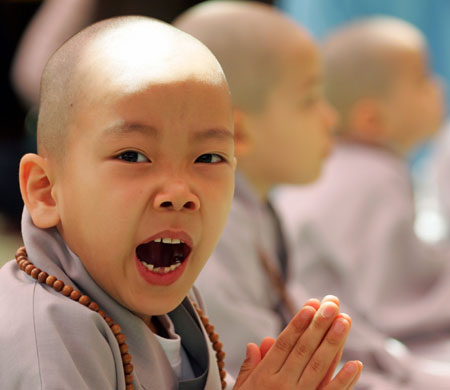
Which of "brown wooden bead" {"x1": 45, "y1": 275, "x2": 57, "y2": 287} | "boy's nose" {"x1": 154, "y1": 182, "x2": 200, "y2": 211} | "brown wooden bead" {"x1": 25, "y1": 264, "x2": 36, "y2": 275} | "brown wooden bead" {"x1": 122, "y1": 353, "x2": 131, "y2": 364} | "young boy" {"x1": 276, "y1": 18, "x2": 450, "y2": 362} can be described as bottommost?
"young boy" {"x1": 276, "y1": 18, "x2": 450, "y2": 362}

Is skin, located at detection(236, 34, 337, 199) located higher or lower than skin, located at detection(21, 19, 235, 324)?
lower

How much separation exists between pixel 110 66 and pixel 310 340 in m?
0.29

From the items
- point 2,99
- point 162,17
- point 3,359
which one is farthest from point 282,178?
point 2,99

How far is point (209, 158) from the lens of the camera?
0.72 metres

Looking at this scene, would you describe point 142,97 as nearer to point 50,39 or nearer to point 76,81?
point 76,81

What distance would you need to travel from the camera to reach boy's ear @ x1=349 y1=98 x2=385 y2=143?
190cm

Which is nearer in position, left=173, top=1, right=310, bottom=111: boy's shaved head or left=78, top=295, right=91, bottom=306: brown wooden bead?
left=78, top=295, right=91, bottom=306: brown wooden bead

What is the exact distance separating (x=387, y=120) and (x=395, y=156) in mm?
87

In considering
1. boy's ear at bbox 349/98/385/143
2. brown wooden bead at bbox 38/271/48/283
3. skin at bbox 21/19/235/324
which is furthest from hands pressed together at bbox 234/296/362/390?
boy's ear at bbox 349/98/385/143

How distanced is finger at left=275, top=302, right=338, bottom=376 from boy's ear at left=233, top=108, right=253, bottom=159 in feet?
1.99

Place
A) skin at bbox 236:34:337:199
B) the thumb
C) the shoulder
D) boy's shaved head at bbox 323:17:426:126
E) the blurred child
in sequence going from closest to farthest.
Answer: the shoulder → the thumb → the blurred child → skin at bbox 236:34:337:199 → boy's shaved head at bbox 323:17:426:126

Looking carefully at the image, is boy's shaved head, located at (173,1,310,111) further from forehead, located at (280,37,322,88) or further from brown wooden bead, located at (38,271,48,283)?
brown wooden bead, located at (38,271,48,283)

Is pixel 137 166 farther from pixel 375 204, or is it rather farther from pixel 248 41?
pixel 375 204

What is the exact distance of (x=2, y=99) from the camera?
3.15 meters
